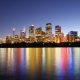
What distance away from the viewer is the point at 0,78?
22.3 m

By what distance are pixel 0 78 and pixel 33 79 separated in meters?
2.74

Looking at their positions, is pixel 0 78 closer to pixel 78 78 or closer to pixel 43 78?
pixel 43 78

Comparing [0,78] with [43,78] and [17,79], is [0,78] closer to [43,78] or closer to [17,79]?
[17,79]

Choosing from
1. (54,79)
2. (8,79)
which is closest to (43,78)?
(54,79)

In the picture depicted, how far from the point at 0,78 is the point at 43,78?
3.60 metres

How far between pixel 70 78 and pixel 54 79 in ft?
5.14

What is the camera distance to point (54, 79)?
22516mm

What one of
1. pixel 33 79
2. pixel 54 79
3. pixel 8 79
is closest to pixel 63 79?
pixel 54 79

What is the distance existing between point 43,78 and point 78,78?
301 centimetres

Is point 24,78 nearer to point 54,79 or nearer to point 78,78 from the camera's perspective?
point 54,79

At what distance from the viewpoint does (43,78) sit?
75.0ft

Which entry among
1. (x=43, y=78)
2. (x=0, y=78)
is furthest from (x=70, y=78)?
(x=0, y=78)

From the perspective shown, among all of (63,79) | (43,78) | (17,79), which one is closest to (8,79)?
(17,79)

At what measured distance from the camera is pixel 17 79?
22062 mm
